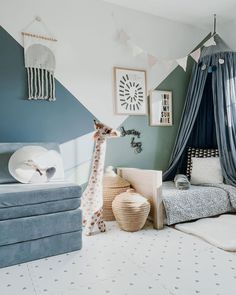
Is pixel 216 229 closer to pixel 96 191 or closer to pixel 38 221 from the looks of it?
pixel 96 191

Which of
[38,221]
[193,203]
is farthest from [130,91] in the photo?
[38,221]

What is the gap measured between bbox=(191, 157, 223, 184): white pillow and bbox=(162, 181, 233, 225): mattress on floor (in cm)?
23

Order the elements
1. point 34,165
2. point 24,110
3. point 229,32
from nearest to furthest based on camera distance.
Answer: point 34,165, point 24,110, point 229,32

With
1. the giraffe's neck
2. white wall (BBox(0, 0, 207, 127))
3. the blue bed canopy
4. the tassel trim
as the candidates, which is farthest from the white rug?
the tassel trim

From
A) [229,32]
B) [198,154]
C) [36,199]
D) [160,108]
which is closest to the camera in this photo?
[36,199]

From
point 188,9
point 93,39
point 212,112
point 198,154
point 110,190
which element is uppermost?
point 188,9

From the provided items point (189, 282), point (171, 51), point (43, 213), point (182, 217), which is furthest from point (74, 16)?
point (189, 282)

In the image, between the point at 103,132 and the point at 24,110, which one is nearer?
the point at 103,132

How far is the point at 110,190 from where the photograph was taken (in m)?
2.97

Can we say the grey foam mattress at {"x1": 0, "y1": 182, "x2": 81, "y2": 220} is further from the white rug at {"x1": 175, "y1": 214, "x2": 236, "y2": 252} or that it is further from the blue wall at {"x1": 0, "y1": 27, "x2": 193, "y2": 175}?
the white rug at {"x1": 175, "y1": 214, "x2": 236, "y2": 252}

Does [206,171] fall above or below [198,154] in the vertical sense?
below

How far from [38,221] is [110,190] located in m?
1.06

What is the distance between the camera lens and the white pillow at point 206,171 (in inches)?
128

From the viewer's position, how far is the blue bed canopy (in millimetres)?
3240
